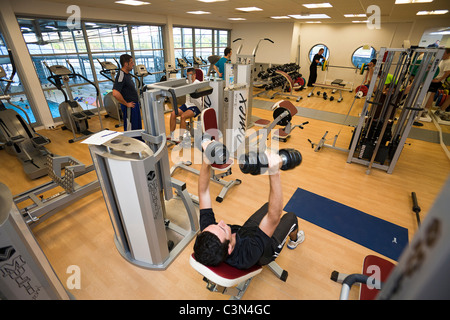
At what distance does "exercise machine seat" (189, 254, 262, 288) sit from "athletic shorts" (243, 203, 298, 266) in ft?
0.77

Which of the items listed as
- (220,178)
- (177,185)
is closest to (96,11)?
(220,178)

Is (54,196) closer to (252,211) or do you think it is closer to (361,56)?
(252,211)

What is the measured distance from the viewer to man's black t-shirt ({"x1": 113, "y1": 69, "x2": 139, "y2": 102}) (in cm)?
368

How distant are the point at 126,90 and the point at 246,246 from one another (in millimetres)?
3477

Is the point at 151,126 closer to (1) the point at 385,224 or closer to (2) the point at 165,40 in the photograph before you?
(1) the point at 385,224

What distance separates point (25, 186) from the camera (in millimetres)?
3279

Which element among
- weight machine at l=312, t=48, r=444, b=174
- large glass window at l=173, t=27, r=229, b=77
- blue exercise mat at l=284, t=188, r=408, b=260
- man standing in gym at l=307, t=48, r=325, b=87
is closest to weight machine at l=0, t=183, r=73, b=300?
blue exercise mat at l=284, t=188, r=408, b=260

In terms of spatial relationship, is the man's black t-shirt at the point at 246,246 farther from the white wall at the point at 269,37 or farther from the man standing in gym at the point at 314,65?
the white wall at the point at 269,37

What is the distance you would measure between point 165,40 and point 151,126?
6956 millimetres

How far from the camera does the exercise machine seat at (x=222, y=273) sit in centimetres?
130

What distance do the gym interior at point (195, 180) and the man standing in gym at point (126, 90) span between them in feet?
2.11

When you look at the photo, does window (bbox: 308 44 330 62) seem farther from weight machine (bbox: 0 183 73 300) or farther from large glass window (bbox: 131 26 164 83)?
weight machine (bbox: 0 183 73 300)

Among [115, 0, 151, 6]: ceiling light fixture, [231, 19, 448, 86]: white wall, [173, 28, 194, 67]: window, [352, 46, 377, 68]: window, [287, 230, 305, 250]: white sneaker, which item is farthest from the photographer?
[352, 46, 377, 68]: window

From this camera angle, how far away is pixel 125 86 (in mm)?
3791
